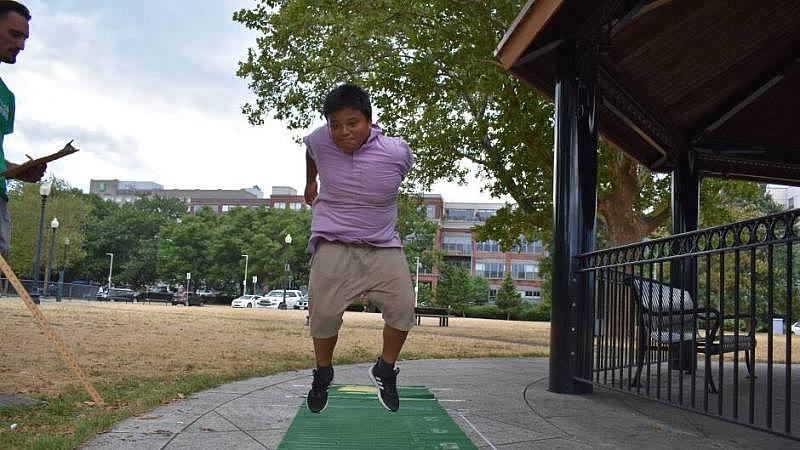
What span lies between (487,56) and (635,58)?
647 cm

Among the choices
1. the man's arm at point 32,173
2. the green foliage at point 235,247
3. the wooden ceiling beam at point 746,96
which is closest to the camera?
the man's arm at point 32,173

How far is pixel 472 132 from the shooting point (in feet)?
57.3

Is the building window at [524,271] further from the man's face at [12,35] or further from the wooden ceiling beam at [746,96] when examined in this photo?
the man's face at [12,35]

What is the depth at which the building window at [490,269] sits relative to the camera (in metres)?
87.1

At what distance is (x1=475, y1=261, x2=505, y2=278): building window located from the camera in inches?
3430

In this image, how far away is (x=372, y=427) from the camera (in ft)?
14.2

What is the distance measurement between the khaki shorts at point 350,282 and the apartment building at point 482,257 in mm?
77234

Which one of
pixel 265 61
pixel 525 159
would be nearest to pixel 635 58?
pixel 525 159

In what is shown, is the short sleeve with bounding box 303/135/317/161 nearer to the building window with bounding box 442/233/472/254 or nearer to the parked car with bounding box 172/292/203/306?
the parked car with bounding box 172/292/203/306

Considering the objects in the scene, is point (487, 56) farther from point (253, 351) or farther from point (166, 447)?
point (166, 447)

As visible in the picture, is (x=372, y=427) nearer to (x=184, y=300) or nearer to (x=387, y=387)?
(x=387, y=387)

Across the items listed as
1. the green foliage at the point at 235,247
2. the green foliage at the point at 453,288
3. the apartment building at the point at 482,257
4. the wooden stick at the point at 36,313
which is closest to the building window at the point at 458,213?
the apartment building at the point at 482,257

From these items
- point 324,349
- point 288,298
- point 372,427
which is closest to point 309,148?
point 324,349

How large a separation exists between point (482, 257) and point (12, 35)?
279 ft
